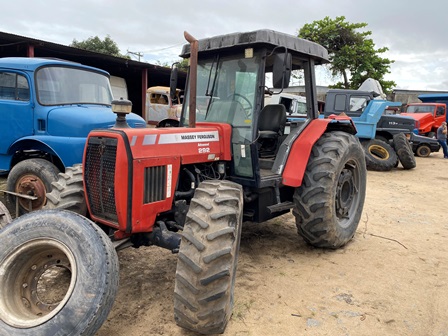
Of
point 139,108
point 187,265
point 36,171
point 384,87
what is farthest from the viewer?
point 384,87

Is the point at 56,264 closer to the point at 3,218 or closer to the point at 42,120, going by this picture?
the point at 3,218

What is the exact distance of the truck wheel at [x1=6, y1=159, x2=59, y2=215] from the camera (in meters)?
4.88

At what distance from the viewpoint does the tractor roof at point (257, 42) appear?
335 centimetres

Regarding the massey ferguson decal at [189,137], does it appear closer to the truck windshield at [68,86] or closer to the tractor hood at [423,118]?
the truck windshield at [68,86]

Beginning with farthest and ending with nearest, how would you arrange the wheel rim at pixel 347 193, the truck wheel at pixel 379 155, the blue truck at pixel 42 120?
1. the truck wheel at pixel 379 155
2. the blue truck at pixel 42 120
3. the wheel rim at pixel 347 193

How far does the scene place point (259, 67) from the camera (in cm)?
347

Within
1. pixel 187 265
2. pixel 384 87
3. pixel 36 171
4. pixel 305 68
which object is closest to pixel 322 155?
pixel 305 68

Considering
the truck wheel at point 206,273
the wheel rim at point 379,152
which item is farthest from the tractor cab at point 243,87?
the wheel rim at point 379,152

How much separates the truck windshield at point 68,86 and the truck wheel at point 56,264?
11.9 feet

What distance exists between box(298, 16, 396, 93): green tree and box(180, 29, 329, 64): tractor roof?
2110cm

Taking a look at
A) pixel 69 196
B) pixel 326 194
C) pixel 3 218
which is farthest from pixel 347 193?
pixel 3 218

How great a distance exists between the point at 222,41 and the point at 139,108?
52.6 feet

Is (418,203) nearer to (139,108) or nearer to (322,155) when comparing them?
(322,155)

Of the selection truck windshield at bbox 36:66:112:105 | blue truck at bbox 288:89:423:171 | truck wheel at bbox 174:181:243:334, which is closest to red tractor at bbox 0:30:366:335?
truck wheel at bbox 174:181:243:334
